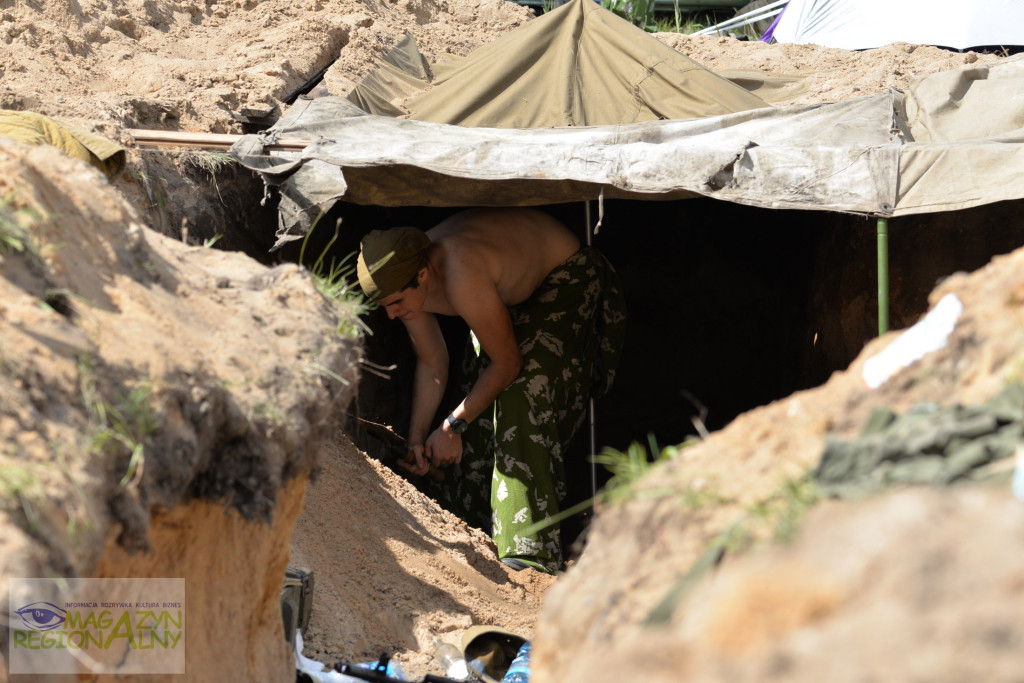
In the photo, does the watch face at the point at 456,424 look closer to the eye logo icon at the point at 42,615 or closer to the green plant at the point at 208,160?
the green plant at the point at 208,160

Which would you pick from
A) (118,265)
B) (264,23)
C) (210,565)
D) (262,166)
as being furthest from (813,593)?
(264,23)

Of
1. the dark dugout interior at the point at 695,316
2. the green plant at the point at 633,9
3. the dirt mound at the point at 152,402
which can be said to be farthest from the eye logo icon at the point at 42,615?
the green plant at the point at 633,9

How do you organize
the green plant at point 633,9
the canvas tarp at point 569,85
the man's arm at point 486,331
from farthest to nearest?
the green plant at point 633,9, the canvas tarp at point 569,85, the man's arm at point 486,331

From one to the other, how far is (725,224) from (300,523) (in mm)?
4395

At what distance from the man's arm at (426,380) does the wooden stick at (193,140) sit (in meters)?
1.09

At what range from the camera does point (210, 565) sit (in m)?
2.19

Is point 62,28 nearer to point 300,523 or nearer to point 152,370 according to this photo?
→ point 300,523

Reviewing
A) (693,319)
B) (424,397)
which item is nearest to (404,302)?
(424,397)

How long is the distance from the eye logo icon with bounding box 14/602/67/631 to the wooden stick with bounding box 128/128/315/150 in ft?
9.89

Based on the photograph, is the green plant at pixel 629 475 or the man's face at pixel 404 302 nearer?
the green plant at pixel 629 475

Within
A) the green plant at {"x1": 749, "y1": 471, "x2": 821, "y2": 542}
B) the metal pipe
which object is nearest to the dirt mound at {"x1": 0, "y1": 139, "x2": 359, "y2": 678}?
the green plant at {"x1": 749, "y1": 471, "x2": 821, "y2": 542}

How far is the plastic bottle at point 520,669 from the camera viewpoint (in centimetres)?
300

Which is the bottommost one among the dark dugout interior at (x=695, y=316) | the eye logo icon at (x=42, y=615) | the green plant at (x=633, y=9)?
the dark dugout interior at (x=695, y=316)

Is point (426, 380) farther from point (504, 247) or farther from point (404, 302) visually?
point (504, 247)
